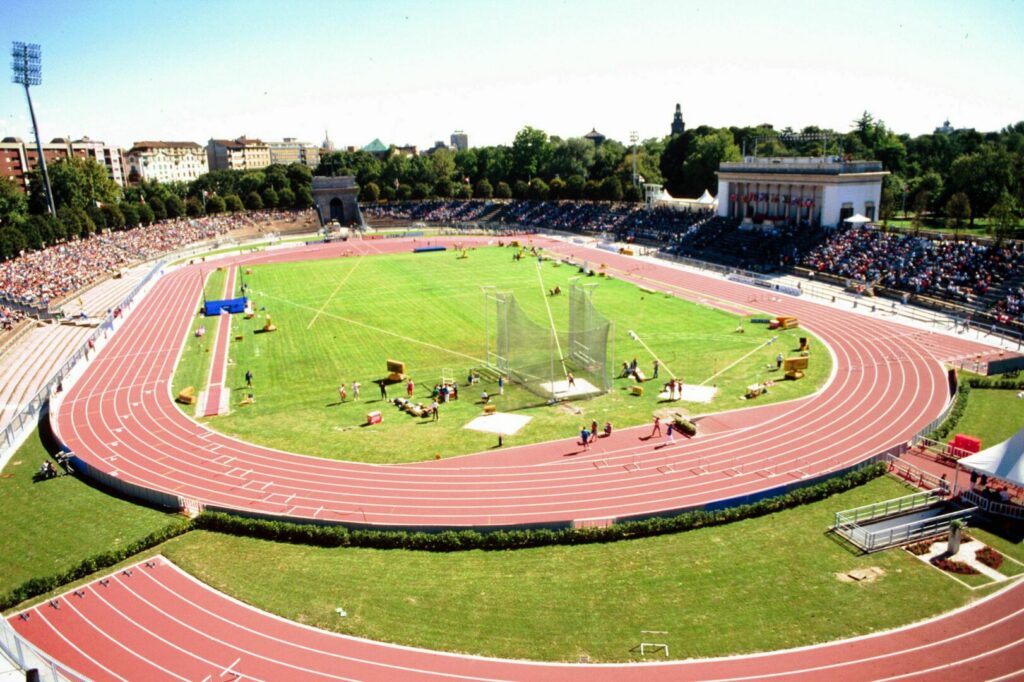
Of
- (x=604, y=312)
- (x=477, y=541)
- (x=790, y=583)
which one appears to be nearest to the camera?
(x=790, y=583)

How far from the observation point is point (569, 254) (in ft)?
280

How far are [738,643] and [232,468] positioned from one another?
2065 cm

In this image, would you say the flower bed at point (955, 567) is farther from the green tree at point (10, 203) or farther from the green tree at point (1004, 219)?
the green tree at point (10, 203)

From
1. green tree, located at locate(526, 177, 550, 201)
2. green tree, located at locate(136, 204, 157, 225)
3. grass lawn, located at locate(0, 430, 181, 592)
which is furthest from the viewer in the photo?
green tree, located at locate(526, 177, 550, 201)

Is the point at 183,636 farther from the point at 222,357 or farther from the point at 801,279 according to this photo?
the point at 801,279

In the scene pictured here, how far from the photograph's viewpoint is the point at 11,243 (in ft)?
227

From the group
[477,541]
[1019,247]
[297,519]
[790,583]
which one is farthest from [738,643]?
[1019,247]

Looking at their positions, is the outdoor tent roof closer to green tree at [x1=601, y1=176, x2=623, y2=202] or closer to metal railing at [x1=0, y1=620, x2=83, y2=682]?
metal railing at [x1=0, y1=620, x2=83, y2=682]

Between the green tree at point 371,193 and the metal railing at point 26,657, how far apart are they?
12211cm

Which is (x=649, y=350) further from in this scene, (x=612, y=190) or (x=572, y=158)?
(x=572, y=158)

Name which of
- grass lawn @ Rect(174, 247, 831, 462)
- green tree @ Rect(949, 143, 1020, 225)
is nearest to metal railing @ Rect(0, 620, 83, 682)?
grass lawn @ Rect(174, 247, 831, 462)

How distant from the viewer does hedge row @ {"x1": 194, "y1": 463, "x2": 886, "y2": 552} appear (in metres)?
22.6

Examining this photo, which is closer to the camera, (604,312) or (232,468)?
(232,468)

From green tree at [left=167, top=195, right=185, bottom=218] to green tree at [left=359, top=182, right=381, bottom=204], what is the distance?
33.9 metres
